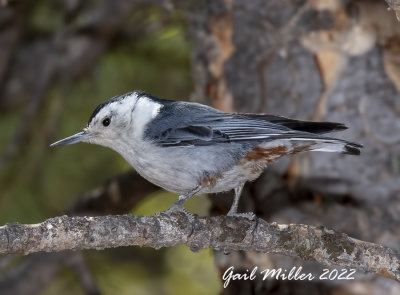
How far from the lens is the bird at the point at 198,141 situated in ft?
8.66

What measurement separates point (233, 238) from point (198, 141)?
407 mm

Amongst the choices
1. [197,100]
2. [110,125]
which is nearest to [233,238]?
[110,125]

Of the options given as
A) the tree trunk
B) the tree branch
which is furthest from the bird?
the tree trunk

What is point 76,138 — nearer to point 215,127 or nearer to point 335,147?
point 215,127

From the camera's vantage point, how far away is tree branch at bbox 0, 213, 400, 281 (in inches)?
83.4

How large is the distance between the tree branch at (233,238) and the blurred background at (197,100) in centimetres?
72

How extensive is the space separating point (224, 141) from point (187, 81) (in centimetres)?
142

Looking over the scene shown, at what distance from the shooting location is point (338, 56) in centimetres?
323

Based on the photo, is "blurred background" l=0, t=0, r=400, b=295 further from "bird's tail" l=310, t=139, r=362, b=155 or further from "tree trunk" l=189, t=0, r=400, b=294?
"bird's tail" l=310, t=139, r=362, b=155

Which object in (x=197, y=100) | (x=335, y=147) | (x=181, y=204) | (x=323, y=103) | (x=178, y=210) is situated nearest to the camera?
(x=178, y=210)

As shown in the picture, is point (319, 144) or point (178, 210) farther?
point (319, 144)

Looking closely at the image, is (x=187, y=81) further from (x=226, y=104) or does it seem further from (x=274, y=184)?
(x=274, y=184)

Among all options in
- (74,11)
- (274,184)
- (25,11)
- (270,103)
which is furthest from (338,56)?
(25,11)

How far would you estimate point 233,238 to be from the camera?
248cm
